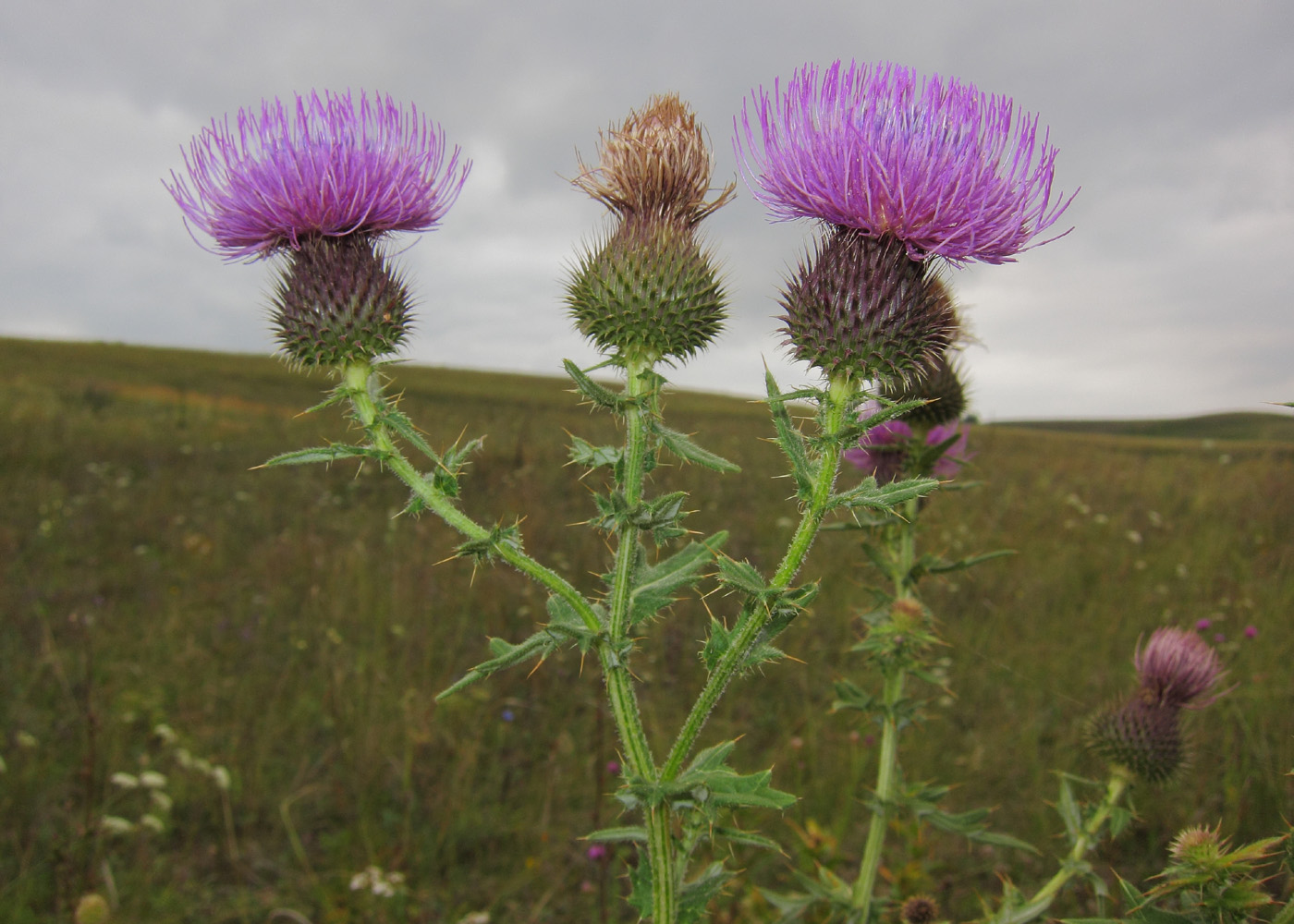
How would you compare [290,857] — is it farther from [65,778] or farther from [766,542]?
[766,542]

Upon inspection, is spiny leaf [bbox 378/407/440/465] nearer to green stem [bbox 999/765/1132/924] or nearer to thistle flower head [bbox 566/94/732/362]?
thistle flower head [bbox 566/94/732/362]

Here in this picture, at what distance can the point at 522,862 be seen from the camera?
466 cm

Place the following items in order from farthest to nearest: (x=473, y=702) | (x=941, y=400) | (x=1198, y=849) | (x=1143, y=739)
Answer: (x=473, y=702) → (x=941, y=400) → (x=1143, y=739) → (x=1198, y=849)

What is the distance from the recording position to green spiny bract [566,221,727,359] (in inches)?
98.6

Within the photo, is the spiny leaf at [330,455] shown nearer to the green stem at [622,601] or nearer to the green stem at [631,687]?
the green stem at [622,601]

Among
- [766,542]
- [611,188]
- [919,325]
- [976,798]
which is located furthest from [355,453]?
[766,542]

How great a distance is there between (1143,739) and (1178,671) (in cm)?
40

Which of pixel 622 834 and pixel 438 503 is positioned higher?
pixel 438 503

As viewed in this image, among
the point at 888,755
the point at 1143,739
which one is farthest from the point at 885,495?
the point at 1143,739

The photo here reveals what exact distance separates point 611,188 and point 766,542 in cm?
717

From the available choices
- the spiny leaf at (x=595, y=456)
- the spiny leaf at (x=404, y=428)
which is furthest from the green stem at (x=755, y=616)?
the spiny leaf at (x=404, y=428)

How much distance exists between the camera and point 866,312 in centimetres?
223

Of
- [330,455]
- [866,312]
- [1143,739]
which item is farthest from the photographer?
[1143,739]

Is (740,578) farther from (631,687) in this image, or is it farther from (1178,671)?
(1178,671)
